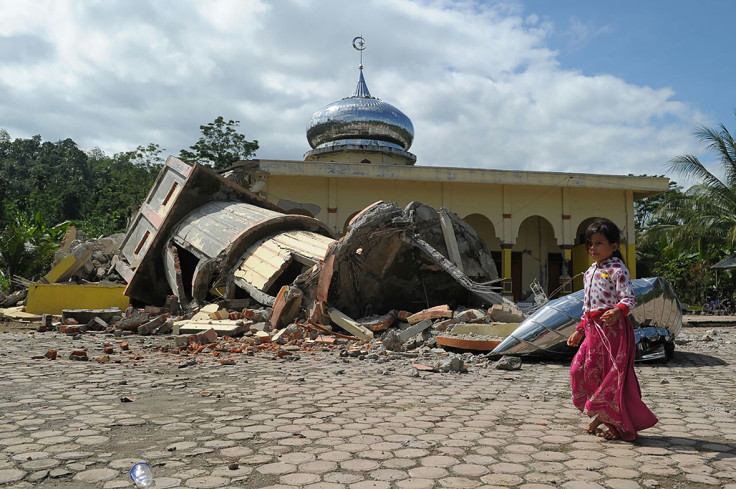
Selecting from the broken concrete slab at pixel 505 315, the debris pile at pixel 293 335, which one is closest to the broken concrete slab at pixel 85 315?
the debris pile at pixel 293 335

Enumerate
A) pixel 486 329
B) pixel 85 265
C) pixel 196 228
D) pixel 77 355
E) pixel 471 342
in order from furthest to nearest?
pixel 85 265 < pixel 196 228 < pixel 486 329 < pixel 471 342 < pixel 77 355

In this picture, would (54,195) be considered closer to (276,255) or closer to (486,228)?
(486,228)

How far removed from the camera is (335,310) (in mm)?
7875

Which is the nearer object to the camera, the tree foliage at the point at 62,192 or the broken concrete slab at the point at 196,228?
the broken concrete slab at the point at 196,228

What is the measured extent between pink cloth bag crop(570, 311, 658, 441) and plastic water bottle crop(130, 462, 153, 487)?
2.06 metres

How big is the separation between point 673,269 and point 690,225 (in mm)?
3394

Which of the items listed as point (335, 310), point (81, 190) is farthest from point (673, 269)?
point (81, 190)

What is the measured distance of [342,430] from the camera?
3.02 metres

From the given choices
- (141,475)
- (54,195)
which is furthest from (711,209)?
(54,195)

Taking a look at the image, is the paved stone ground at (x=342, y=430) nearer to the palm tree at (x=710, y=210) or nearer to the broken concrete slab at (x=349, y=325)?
the broken concrete slab at (x=349, y=325)

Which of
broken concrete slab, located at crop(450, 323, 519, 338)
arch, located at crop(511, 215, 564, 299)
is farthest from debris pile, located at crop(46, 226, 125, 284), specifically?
arch, located at crop(511, 215, 564, 299)

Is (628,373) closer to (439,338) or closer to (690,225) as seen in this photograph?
(439,338)

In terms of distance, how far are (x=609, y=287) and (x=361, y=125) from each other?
19.8 metres

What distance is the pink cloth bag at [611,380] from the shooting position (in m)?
2.92
